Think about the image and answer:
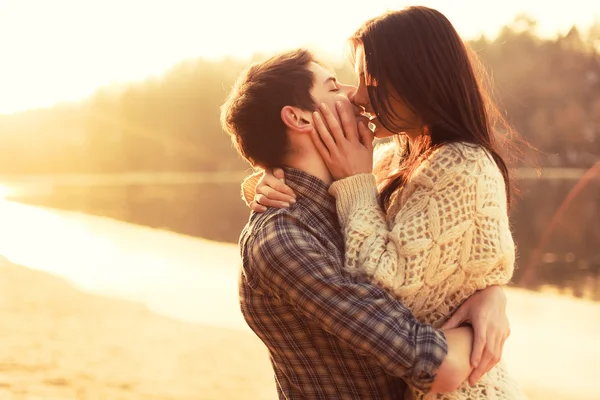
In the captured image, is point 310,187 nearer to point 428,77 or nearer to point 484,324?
point 428,77

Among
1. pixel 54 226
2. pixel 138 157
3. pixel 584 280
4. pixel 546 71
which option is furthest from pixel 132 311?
pixel 138 157

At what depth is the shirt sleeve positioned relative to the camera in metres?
1.67

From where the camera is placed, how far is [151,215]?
1012 inches

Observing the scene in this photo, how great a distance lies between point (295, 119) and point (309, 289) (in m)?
0.57

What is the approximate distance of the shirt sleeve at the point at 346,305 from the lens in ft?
5.49

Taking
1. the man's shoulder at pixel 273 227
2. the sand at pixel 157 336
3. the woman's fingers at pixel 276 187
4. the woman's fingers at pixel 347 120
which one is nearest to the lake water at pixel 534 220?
the sand at pixel 157 336

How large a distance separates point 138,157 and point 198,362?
73.0 metres

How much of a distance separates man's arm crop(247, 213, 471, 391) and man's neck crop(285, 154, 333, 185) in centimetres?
31

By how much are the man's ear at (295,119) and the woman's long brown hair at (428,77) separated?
213 millimetres

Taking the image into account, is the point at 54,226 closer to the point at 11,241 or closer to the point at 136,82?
the point at 11,241

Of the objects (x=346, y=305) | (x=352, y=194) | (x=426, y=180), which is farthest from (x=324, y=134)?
(x=346, y=305)

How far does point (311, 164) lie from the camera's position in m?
2.10

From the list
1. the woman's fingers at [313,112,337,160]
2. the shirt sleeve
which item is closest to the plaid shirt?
the shirt sleeve

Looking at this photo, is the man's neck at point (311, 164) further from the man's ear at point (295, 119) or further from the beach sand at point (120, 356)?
the beach sand at point (120, 356)
